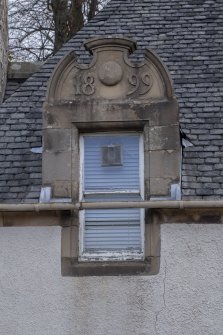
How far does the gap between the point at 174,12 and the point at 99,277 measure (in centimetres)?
447

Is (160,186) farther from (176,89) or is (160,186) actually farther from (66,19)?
(66,19)

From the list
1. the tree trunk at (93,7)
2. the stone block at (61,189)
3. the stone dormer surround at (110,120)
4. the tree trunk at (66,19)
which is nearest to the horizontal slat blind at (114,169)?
the stone dormer surround at (110,120)

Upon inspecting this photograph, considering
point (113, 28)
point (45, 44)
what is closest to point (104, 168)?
point (113, 28)

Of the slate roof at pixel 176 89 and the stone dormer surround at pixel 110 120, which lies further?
the slate roof at pixel 176 89

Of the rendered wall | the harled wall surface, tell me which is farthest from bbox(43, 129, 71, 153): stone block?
the harled wall surface

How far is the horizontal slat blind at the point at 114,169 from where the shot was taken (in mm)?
8828

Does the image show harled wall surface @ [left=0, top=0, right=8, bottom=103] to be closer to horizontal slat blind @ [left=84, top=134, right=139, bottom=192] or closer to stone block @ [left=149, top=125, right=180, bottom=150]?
horizontal slat blind @ [left=84, top=134, right=139, bottom=192]

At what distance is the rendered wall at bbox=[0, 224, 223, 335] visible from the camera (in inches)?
327

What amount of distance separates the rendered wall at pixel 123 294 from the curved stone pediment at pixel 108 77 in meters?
1.58

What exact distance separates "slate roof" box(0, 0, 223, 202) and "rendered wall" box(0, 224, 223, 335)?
Answer: 595 mm

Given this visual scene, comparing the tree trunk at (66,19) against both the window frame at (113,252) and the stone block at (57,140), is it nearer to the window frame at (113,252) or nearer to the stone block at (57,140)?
the stone block at (57,140)

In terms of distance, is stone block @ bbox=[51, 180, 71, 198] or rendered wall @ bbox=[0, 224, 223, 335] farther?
stone block @ bbox=[51, 180, 71, 198]

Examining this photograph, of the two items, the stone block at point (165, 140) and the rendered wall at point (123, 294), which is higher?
the stone block at point (165, 140)

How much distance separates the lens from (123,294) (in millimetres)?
8422
